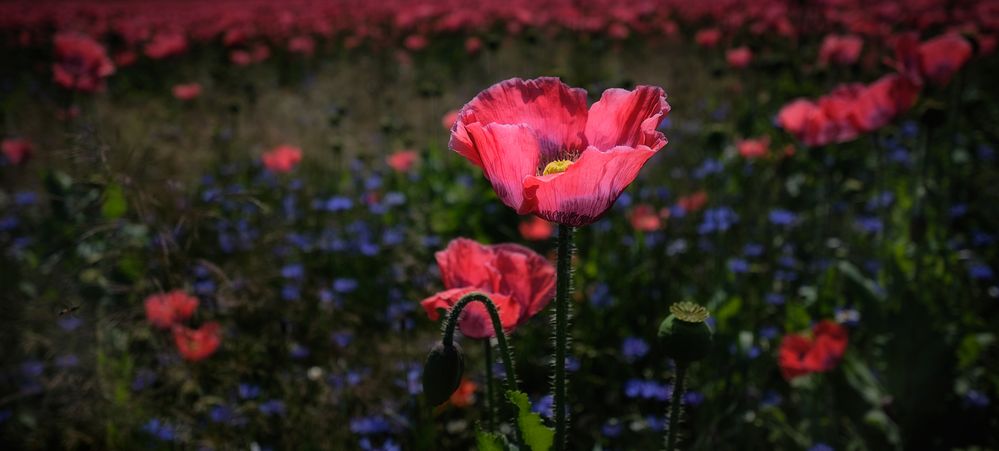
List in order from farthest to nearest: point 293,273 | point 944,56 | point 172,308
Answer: point 293,273, point 944,56, point 172,308

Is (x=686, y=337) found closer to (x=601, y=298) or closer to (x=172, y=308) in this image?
(x=172, y=308)

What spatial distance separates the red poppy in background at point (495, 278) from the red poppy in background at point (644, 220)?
1.81 meters

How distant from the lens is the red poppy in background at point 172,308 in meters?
1.73

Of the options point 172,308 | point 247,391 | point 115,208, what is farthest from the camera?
point 115,208

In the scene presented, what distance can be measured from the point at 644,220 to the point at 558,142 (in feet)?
6.55

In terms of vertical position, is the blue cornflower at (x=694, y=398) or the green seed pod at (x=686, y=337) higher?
the green seed pod at (x=686, y=337)

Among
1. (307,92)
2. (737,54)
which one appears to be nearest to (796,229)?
(737,54)

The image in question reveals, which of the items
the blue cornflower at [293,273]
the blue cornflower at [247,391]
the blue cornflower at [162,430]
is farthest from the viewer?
the blue cornflower at [293,273]

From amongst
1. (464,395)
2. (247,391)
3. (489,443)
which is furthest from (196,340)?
(489,443)

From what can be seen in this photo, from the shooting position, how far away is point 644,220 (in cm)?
297

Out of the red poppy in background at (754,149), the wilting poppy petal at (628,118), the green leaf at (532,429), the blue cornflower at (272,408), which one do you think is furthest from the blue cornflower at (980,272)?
the blue cornflower at (272,408)

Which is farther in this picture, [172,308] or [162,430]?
[162,430]

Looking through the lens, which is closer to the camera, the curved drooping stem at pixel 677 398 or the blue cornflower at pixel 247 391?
the curved drooping stem at pixel 677 398

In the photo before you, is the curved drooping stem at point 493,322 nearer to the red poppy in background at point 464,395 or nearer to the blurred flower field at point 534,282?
the blurred flower field at point 534,282
